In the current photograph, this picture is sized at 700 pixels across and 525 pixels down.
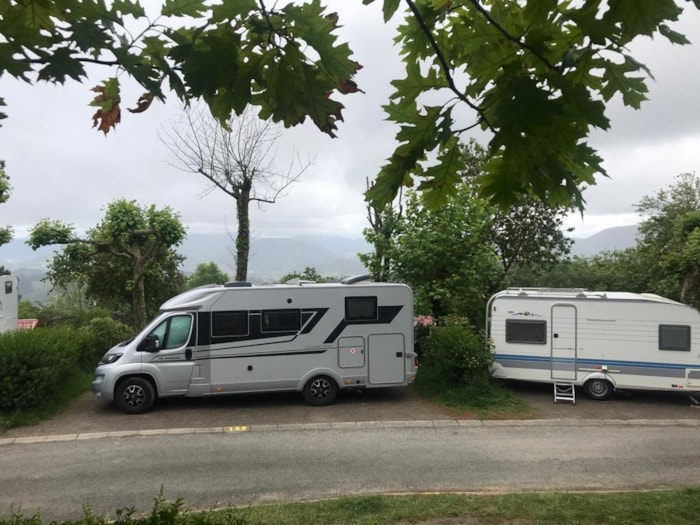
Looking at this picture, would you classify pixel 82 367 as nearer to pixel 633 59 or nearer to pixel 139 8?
pixel 139 8

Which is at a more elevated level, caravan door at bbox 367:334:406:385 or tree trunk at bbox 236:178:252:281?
tree trunk at bbox 236:178:252:281

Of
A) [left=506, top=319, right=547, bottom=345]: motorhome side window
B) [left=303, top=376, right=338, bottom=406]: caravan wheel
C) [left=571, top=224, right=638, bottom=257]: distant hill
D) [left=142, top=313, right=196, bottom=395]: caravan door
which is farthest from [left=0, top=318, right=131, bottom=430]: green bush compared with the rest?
[left=571, top=224, right=638, bottom=257]: distant hill

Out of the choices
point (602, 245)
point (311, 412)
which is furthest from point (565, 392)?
point (602, 245)

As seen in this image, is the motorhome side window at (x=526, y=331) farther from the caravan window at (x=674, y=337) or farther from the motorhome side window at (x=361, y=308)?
the motorhome side window at (x=361, y=308)

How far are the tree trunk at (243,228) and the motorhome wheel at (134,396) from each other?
17.8 feet

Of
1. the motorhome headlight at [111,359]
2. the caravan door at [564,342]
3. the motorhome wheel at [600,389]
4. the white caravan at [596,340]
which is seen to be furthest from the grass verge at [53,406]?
the motorhome wheel at [600,389]

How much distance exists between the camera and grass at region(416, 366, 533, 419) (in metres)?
9.79

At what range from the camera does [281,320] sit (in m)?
10.1

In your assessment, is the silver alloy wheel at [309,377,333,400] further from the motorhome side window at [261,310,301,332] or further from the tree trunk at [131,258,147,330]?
the tree trunk at [131,258,147,330]

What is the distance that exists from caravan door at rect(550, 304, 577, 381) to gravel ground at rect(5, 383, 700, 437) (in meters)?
0.66

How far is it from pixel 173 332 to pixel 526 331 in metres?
7.96

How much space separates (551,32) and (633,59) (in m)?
0.36

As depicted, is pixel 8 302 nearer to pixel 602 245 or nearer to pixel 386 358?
pixel 386 358

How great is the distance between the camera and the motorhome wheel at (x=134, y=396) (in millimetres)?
9453
